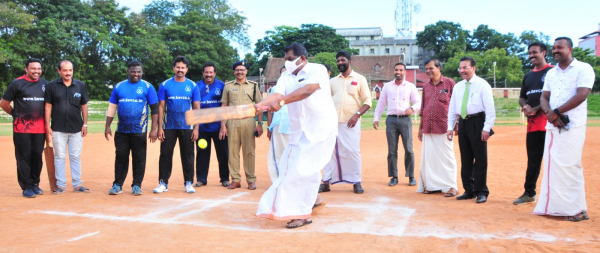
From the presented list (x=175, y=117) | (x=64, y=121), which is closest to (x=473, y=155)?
(x=175, y=117)

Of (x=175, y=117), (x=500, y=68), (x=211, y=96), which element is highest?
(x=500, y=68)

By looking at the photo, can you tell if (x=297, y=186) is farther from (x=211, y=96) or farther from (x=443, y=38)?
(x=443, y=38)

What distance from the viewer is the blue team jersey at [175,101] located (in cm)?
770

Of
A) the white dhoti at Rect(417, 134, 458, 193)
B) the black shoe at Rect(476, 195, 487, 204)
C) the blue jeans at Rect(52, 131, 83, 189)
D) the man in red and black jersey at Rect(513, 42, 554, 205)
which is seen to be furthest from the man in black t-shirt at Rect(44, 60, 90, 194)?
the man in red and black jersey at Rect(513, 42, 554, 205)

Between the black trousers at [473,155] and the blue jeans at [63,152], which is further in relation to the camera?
the blue jeans at [63,152]

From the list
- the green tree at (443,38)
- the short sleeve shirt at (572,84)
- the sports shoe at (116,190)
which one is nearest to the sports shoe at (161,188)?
the sports shoe at (116,190)

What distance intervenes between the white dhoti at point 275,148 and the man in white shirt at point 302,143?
2.45 m

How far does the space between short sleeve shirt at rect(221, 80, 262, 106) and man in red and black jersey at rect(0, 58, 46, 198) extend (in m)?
2.86

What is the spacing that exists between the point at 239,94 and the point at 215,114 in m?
3.68

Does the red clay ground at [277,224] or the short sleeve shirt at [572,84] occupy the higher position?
the short sleeve shirt at [572,84]

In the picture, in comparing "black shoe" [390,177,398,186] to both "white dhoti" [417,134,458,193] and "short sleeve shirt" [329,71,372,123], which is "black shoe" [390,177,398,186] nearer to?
"white dhoti" [417,134,458,193]

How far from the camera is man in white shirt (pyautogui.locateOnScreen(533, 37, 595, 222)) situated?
5.43 m

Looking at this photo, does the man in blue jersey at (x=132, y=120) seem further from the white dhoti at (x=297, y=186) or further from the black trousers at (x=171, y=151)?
the white dhoti at (x=297, y=186)

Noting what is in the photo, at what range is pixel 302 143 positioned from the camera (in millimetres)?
5441
